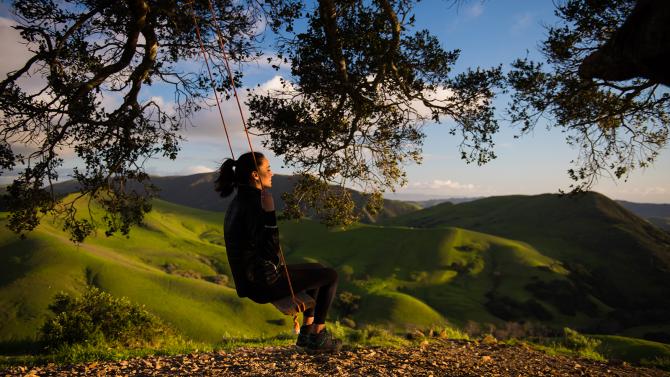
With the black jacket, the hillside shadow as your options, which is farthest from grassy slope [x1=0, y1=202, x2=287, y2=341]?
the black jacket

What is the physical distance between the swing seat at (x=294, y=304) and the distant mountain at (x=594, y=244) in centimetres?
9487

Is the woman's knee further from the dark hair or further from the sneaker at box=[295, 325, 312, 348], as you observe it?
the dark hair

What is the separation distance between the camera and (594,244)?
13462cm

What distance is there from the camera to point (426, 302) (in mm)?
98562

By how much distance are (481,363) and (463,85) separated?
6.61 meters

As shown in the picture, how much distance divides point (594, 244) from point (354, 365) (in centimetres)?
14602

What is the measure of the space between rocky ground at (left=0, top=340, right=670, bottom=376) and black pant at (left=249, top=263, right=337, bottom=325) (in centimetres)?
260

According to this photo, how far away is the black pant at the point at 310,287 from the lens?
6.06 metres

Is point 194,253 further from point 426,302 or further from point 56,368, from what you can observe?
point 56,368

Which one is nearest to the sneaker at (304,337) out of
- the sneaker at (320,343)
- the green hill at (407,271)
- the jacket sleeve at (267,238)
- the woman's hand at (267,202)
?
the sneaker at (320,343)

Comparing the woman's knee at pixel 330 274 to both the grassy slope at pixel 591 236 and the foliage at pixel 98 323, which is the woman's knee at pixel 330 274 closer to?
the foliage at pixel 98 323

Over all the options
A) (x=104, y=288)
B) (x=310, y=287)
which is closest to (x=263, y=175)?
(x=310, y=287)

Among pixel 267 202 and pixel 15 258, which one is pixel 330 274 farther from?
pixel 15 258

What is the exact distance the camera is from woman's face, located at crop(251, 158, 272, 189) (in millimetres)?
6367
